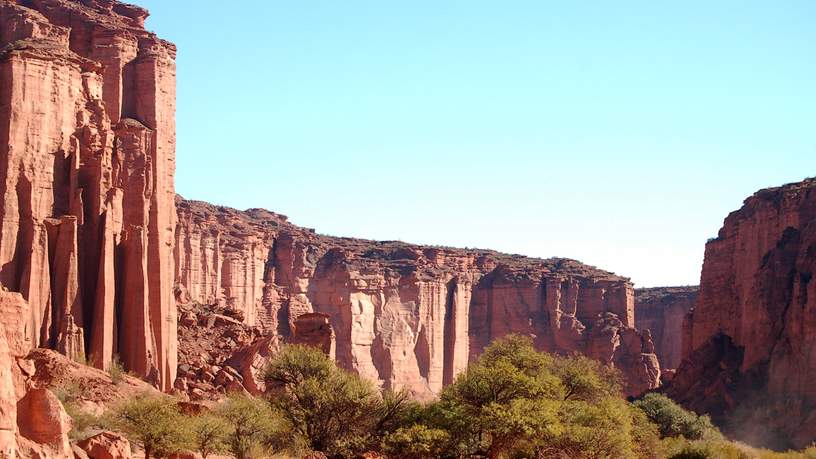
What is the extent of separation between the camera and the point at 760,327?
65875 mm

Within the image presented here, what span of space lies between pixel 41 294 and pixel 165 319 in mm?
7291

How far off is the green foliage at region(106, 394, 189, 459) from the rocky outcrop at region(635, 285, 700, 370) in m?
81.4

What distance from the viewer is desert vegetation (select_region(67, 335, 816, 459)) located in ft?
126

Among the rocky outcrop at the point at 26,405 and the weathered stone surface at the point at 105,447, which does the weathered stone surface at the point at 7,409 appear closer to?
the rocky outcrop at the point at 26,405

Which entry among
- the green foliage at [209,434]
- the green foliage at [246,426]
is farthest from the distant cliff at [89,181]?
the green foliage at [209,434]

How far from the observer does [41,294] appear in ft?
159

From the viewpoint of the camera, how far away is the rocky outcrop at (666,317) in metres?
115

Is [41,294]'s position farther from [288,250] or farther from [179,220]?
[288,250]

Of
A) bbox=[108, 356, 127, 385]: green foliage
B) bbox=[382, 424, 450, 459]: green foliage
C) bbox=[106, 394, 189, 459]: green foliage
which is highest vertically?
bbox=[108, 356, 127, 385]: green foliage

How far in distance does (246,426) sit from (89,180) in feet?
49.4

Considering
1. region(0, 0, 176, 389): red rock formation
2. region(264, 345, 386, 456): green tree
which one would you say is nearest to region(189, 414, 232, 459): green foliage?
region(264, 345, 386, 456): green tree

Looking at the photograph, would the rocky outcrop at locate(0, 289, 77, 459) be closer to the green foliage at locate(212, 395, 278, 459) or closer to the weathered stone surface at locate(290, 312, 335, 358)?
the green foliage at locate(212, 395, 278, 459)

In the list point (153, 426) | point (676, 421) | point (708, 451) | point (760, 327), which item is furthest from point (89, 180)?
point (760, 327)

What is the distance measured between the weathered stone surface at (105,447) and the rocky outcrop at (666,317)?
290ft
